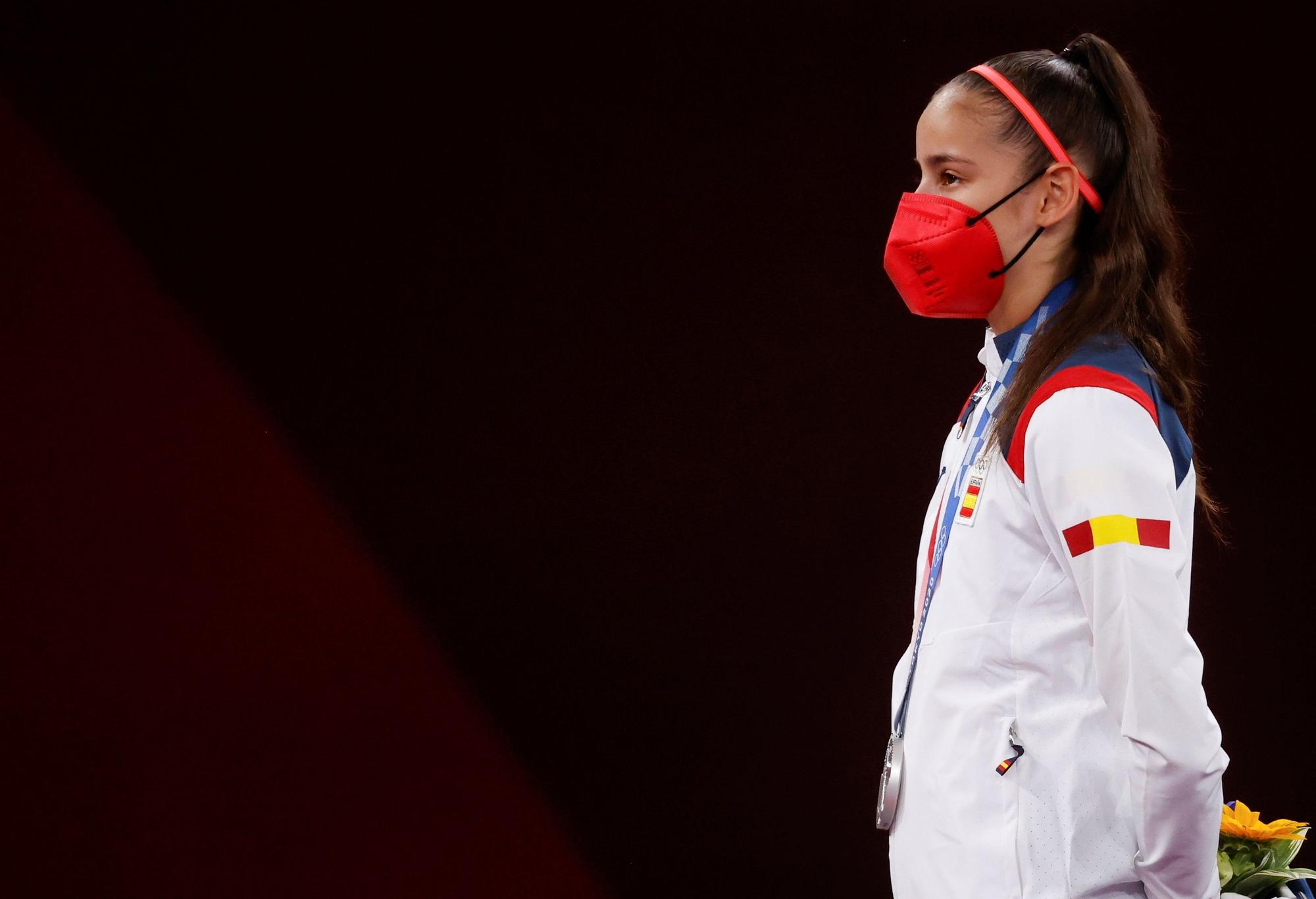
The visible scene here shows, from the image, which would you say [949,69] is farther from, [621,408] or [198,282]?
[198,282]

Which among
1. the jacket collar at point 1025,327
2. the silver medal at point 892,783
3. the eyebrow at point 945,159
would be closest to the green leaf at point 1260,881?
the silver medal at point 892,783

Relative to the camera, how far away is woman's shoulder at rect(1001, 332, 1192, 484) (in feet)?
3.77

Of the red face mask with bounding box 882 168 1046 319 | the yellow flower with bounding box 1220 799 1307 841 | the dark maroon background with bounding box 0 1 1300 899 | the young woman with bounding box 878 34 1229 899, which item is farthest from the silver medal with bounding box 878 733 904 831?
the dark maroon background with bounding box 0 1 1300 899

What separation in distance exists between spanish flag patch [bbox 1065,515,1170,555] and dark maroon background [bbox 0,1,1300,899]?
4.83 feet

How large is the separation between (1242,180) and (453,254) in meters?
1.80

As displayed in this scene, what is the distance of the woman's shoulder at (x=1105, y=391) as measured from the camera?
3.77 feet

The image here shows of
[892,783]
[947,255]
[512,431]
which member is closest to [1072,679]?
[892,783]

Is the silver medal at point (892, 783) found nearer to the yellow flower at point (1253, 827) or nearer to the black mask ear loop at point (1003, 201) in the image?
the yellow flower at point (1253, 827)

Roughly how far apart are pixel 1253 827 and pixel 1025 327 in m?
0.64

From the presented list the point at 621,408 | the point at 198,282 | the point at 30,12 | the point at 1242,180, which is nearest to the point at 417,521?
the point at 621,408

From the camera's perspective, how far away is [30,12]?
2.37 metres

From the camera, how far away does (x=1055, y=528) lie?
45.9 inches

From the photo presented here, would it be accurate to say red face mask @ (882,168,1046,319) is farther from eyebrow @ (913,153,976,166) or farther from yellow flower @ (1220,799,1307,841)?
yellow flower @ (1220,799,1307,841)

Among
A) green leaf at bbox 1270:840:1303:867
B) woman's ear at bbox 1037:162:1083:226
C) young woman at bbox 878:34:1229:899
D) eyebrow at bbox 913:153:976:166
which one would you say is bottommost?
green leaf at bbox 1270:840:1303:867
